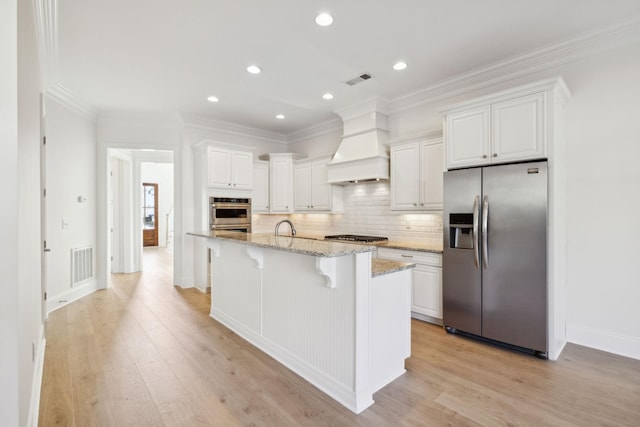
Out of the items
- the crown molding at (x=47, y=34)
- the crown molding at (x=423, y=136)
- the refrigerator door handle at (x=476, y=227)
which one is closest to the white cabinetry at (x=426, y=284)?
the refrigerator door handle at (x=476, y=227)

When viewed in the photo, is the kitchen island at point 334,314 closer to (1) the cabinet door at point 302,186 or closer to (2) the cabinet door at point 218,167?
(2) the cabinet door at point 218,167

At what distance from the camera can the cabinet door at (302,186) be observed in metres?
5.62

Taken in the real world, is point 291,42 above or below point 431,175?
above

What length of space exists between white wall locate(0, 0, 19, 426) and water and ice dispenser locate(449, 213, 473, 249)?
3.34 metres

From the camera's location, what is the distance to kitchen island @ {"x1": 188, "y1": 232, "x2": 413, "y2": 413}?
2.04 metres

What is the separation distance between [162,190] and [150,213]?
96cm

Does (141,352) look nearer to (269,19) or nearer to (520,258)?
(269,19)

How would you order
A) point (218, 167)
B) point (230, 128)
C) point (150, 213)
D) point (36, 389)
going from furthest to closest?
point (150, 213) → point (230, 128) → point (218, 167) → point (36, 389)

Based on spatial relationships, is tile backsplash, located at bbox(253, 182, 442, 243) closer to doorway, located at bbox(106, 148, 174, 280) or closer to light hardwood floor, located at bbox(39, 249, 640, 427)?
light hardwood floor, located at bbox(39, 249, 640, 427)

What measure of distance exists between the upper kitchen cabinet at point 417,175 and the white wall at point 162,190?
31.7 feet

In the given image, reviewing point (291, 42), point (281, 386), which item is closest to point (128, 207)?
point (291, 42)

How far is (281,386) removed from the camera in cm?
228

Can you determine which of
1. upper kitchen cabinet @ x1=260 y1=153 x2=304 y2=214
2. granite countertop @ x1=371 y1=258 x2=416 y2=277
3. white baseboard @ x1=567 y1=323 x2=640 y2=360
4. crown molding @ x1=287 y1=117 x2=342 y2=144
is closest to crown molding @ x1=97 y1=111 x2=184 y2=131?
upper kitchen cabinet @ x1=260 y1=153 x2=304 y2=214

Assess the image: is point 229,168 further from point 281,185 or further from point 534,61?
point 534,61
